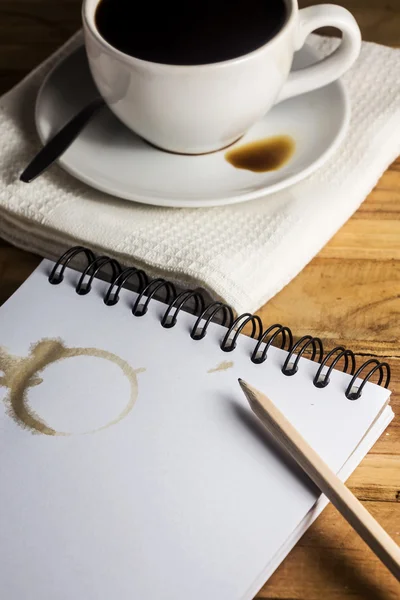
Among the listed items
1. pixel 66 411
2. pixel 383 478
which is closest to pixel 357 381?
pixel 383 478

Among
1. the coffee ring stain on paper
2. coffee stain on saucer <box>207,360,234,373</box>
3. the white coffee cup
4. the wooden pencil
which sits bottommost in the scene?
the coffee ring stain on paper

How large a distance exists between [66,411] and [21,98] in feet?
1.33

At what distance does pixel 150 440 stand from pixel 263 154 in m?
0.31

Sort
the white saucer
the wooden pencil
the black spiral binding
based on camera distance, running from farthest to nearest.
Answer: the white saucer
the black spiral binding
the wooden pencil

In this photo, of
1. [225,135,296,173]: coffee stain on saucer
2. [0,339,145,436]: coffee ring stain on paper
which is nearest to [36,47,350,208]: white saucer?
[225,135,296,173]: coffee stain on saucer

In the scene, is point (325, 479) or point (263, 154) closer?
point (325, 479)

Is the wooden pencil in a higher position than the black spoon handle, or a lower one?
higher

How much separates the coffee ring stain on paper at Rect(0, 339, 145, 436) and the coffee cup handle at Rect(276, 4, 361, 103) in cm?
30

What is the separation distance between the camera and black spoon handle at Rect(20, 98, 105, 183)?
711 mm

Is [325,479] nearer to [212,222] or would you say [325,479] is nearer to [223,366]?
[223,366]

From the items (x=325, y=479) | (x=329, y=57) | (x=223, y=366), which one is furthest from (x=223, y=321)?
(x=329, y=57)

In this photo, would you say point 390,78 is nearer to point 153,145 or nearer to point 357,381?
point 153,145

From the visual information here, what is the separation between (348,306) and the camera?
26.8 inches

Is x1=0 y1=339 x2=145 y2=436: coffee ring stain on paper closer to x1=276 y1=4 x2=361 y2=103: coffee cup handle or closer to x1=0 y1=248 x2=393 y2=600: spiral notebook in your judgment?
x1=0 y1=248 x2=393 y2=600: spiral notebook
